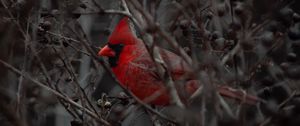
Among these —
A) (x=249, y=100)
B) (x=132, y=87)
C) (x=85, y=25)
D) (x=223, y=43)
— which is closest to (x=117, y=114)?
(x=249, y=100)

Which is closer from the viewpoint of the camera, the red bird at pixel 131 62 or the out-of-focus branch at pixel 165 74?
the out-of-focus branch at pixel 165 74

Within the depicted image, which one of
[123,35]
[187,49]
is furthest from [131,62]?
[187,49]

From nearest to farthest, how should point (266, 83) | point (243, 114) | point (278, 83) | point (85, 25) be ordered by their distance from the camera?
1. point (243, 114)
2. point (278, 83)
3. point (266, 83)
4. point (85, 25)

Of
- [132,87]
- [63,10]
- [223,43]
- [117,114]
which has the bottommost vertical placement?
[132,87]

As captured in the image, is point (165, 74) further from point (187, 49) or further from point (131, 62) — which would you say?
point (131, 62)

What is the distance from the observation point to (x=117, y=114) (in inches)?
63.9

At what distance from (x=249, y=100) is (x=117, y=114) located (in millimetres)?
487

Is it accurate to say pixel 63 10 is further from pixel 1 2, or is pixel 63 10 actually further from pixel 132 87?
pixel 132 87

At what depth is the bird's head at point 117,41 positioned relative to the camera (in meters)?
2.72

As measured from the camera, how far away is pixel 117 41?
9.56 feet

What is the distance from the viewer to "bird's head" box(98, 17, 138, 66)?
2.72m

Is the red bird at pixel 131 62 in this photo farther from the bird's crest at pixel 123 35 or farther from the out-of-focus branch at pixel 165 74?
the out-of-focus branch at pixel 165 74

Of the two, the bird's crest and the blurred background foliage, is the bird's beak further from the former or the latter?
the blurred background foliage

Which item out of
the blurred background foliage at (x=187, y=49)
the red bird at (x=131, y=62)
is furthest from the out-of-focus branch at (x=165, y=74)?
the red bird at (x=131, y=62)
